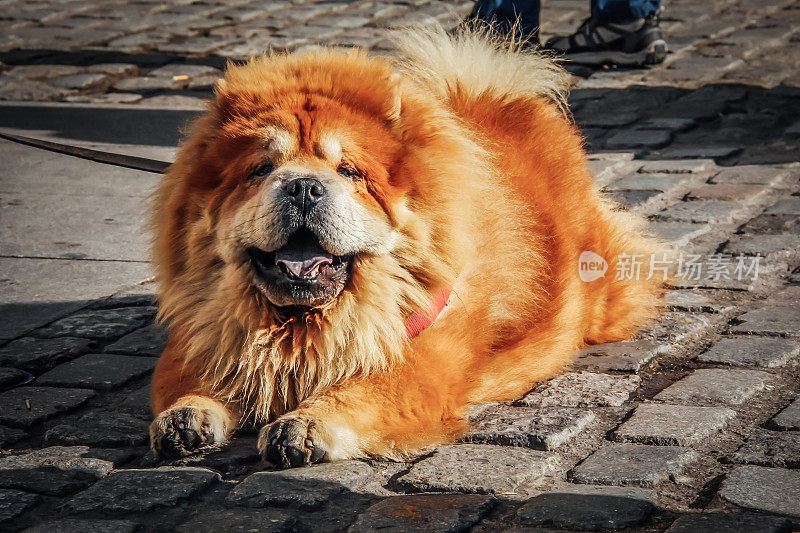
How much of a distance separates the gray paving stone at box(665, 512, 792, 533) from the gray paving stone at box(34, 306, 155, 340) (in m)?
2.44

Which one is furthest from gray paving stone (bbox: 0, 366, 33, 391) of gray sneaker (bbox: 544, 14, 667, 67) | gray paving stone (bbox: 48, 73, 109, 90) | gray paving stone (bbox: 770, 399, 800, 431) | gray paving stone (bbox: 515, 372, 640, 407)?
gray sneaker (bbox: 544, 14, 667, 67)

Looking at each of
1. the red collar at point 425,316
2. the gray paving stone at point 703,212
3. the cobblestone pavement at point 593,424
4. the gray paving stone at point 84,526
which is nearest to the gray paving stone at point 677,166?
the cobblestone pavement at point 593,424

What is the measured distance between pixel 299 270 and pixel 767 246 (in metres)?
2.62

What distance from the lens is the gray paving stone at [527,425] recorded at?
287cm

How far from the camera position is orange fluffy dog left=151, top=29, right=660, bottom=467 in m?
2.79

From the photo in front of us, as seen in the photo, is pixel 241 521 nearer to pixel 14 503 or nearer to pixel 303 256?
pixel 14 503

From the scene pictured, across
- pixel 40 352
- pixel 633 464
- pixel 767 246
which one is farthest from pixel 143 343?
pixel 767 246

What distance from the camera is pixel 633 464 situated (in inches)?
105

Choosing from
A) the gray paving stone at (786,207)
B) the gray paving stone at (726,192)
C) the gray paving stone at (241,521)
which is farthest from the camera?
the gray paving stone at (726,192)

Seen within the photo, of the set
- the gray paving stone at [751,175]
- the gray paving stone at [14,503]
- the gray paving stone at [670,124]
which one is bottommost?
the gray paving stone at [14,503]

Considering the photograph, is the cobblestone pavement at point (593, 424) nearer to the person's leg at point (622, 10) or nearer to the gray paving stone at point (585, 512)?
the gray paving stone at point (585, 512)

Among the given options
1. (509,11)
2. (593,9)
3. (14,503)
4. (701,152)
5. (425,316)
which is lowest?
(14,503)

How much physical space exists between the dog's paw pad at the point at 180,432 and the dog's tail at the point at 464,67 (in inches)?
61.8

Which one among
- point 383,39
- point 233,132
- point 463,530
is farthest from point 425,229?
point 383,39
